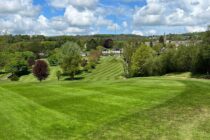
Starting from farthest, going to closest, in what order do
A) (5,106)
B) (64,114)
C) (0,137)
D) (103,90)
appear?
(103,90), (5,106), (64,114), (0,137)

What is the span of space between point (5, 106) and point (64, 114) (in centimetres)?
484

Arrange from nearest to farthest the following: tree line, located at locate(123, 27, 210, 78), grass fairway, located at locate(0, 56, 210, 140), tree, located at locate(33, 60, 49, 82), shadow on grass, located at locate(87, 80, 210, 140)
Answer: shadow on grass, located at locate(87, 80, 210, 140) < grass fairway, located at locate(0, 56, 210, 140) < tree line, located at locate(123, 27, 210, 78) < tree, located at locate(33, 60, 49, 82)

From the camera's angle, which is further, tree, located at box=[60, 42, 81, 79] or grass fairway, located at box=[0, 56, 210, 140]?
tree, located at box=[60, 42, 81, 79]

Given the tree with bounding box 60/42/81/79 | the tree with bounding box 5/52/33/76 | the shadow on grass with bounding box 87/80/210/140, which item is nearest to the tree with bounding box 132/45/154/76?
the tree with bounding box 60/42/81/79

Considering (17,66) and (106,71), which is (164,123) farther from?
(17,66)

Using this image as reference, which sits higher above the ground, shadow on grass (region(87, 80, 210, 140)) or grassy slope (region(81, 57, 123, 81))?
shadow on grass (region(87, 80, 210, 140))

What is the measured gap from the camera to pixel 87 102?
888 inches

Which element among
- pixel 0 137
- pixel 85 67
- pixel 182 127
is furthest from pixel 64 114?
pixel 85 67

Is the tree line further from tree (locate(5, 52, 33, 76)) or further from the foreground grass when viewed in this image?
tree (locate(5, 52, 33, 76))

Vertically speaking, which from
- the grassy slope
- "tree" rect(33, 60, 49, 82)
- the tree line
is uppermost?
the tree line

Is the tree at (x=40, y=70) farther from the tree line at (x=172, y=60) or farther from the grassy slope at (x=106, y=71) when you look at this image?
the tree line at (x=172, y=60)

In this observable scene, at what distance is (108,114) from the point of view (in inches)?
739

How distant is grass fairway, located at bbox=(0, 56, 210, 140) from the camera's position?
15.3 meters

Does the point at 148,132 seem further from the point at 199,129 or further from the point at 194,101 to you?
the point at 194,101
